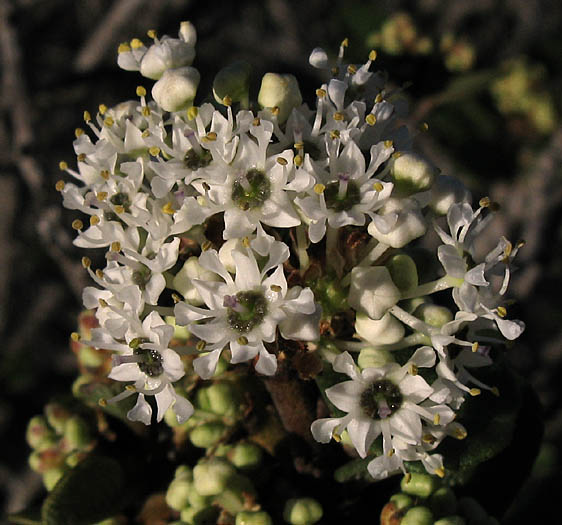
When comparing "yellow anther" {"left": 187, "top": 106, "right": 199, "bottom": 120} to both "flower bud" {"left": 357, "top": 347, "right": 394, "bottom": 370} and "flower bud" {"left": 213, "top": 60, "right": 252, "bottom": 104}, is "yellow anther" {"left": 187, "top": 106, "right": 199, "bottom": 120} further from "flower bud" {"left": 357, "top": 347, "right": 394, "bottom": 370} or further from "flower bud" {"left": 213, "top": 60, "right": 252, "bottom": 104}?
"flower bud" {"left": 357, "top": 347, "right": 394, "bottom": 370}

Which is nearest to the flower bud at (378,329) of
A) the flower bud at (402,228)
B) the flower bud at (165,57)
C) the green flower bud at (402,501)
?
the flower bud at (402,228)

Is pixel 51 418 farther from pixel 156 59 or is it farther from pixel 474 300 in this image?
pixel 474 300

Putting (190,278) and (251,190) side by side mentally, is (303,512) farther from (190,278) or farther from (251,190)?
(251,190)

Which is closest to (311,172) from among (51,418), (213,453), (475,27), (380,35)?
(213,453)

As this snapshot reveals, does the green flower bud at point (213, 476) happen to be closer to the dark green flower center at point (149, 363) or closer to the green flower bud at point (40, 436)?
the dark green flower center at point (149, 363)

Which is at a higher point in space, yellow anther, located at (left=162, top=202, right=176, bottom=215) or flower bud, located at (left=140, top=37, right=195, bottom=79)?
flower bud, located at (left=140, top=37, right=195, bottom=79)

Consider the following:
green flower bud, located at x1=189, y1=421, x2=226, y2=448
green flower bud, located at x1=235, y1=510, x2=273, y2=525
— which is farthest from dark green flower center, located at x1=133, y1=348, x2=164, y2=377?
green flower bud, located at x1=235, y1=510, x2=273, y2=525
